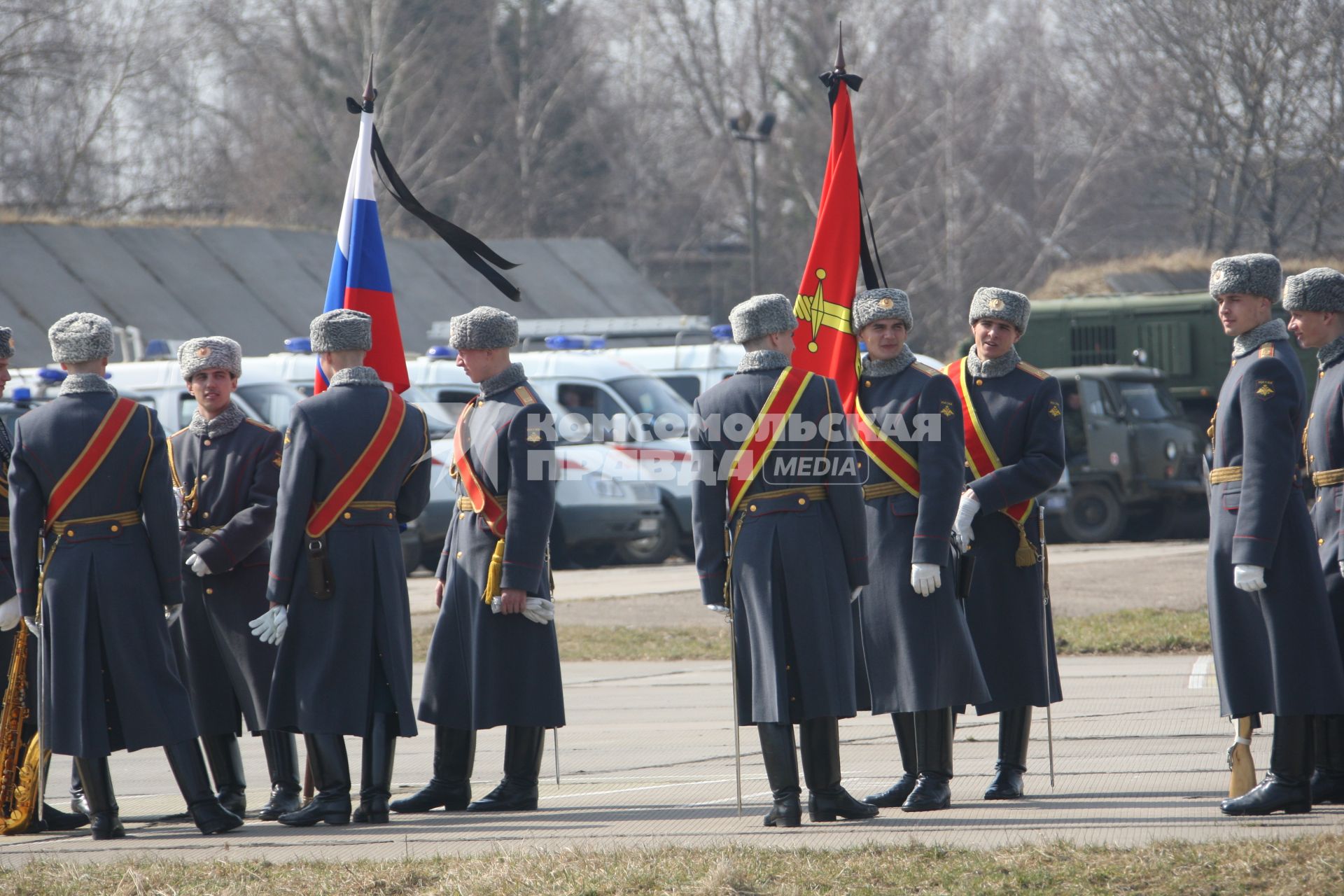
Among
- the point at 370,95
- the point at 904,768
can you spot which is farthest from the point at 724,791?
Answer: the point at 370,95

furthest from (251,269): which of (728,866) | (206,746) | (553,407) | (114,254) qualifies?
(728,866)

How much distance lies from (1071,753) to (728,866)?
11.3 feet

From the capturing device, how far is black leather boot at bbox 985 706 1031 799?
24.2 ft

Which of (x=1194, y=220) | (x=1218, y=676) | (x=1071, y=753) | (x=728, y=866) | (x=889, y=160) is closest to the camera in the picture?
(x=728, y=866)

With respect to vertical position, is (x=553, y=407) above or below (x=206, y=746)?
above

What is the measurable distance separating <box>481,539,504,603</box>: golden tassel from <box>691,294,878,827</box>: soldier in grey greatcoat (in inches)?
35.2

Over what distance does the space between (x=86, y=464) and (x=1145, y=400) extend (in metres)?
18.0

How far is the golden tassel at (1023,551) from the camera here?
7.59m

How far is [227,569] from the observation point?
25.0 ft

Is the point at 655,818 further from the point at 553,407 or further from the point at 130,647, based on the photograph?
the point at 553,407

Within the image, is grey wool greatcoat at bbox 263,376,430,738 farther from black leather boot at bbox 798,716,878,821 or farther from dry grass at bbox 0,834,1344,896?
black leather boot at bbox 798,716,878,821

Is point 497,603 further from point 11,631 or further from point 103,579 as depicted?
point 11,631

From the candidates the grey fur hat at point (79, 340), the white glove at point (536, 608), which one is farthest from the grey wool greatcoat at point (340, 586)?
the grey fur hat at point (79, 340)

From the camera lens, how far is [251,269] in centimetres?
3375
